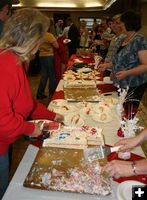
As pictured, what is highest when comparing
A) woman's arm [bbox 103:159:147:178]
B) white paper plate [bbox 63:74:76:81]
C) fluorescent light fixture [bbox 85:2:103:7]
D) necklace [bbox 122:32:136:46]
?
necklace [bbox 122:32:136:46]

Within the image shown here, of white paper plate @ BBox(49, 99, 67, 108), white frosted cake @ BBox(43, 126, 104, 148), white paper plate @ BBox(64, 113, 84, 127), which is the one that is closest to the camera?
white frosted cake @ BBox(43, 126, 104, 148)

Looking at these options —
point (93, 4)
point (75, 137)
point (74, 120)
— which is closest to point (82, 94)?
point (74, 120)

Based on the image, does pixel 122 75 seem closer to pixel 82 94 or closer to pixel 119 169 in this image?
pixel 82 94

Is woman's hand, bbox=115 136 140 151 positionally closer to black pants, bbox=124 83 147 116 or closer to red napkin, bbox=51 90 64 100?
black pants, bbox=124 83 147 116

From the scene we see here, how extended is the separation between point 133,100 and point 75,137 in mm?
759

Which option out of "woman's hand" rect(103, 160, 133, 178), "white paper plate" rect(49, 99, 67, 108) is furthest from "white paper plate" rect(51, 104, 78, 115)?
"woman's hand" rect(103, 160, 133, 178)

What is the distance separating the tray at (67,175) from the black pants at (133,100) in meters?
0.70

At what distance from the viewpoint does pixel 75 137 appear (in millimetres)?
1508

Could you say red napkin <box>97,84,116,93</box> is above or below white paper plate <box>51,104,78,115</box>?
below

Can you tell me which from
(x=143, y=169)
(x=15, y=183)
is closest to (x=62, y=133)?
→ (x=15, y=183)

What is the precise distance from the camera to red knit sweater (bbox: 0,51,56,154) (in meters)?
1.21

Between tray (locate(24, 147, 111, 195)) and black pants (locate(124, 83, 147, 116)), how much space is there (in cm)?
70

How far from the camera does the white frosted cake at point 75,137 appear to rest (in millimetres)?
1442

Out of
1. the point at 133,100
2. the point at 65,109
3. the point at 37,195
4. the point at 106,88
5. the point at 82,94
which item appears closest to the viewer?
the point at 37,195
